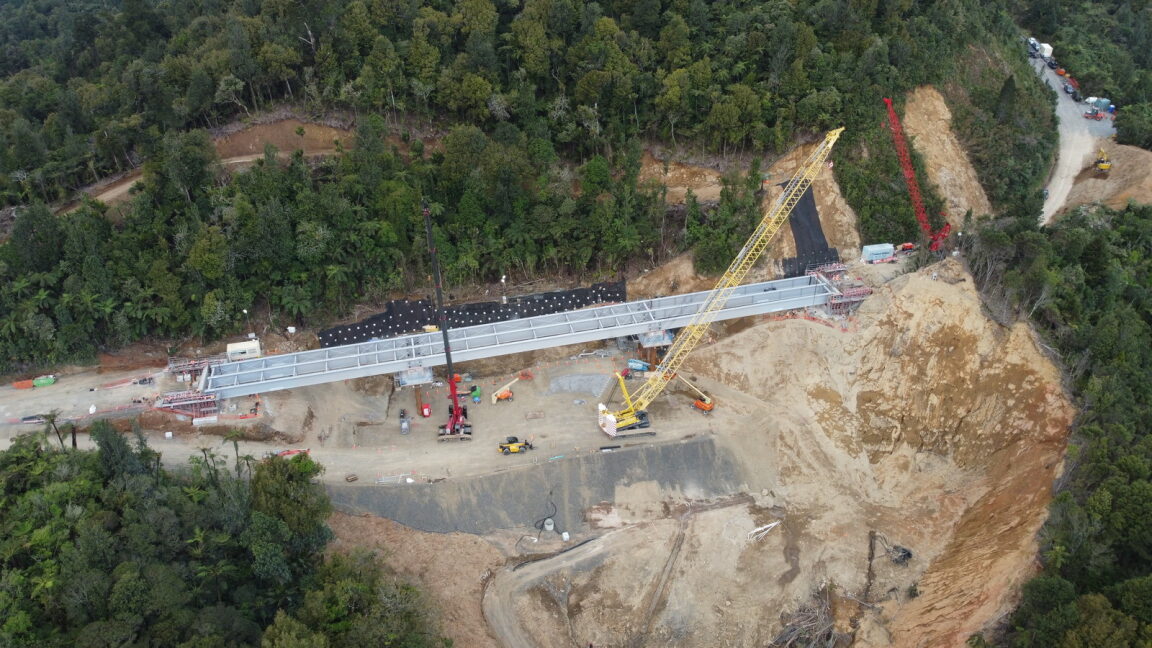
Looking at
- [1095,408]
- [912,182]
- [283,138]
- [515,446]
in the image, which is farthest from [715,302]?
[283,138]

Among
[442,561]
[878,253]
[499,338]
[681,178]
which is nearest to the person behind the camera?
[442,561]

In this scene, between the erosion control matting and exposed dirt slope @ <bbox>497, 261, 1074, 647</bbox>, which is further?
the erosion control matting

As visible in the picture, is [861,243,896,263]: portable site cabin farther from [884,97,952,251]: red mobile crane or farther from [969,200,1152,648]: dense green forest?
[969,200,1152,648]: dense green forest

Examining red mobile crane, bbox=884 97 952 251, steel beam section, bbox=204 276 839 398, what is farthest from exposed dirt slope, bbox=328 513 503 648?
red mobile crane, bbox=884 97 952 251

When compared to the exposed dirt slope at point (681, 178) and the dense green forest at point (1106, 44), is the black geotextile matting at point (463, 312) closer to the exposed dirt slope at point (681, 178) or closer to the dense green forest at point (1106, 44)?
the exposed dirt slope at point (681, 178)

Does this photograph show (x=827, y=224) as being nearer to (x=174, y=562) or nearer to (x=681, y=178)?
(x=681, y=178)

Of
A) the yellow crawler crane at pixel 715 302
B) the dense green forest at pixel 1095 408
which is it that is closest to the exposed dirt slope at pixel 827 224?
the yellow crawler crane at pixel 715 302
